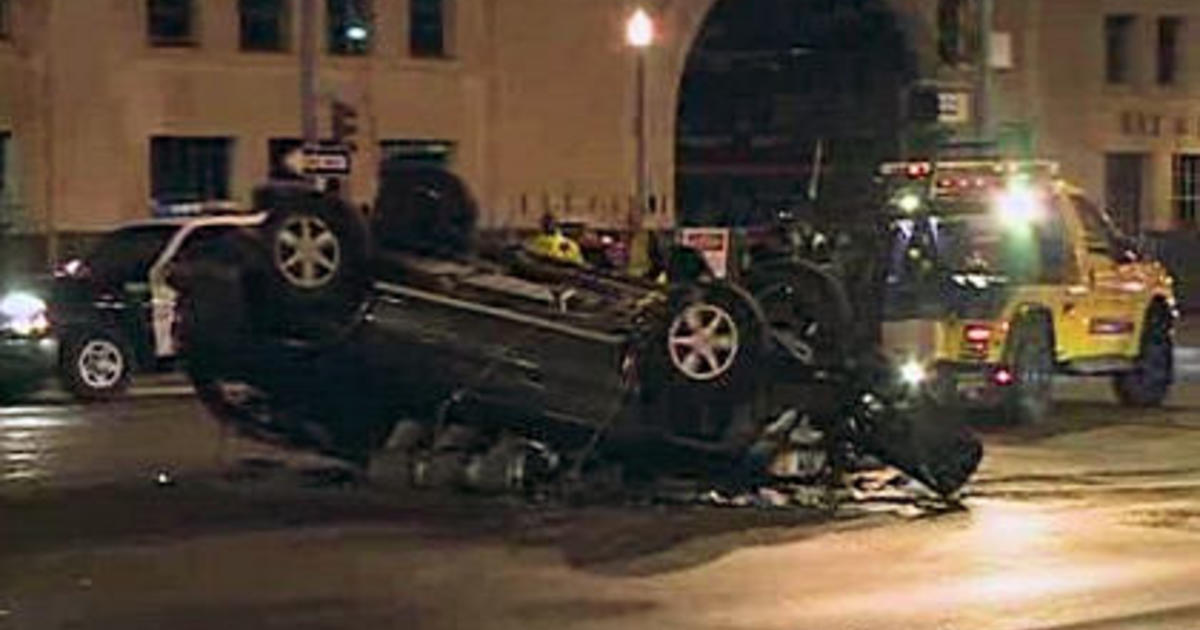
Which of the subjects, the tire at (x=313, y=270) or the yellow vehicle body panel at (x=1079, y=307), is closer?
the tire at (x=313, y=270)

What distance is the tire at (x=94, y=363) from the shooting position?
86.6 ft

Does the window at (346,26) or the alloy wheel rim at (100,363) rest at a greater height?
the window at (346,26)

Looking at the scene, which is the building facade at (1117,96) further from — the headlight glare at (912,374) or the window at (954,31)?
the headlight glare at (912,374)

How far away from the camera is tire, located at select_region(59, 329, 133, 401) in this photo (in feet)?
86.6

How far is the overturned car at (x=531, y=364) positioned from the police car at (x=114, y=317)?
906 centimetres

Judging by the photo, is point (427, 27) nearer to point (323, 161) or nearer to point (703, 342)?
point (323, 161)

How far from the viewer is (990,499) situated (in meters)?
17.5

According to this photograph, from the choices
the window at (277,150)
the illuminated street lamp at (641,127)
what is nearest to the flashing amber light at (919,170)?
the window at (277,150)

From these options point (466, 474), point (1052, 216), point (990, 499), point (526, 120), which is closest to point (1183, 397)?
point (1052, 216)

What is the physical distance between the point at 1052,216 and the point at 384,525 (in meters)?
9.65

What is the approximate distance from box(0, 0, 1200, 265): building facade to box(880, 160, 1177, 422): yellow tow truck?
8.16 m

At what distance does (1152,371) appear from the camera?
2556 centimetres

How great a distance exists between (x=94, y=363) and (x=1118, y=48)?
3326 centimetres

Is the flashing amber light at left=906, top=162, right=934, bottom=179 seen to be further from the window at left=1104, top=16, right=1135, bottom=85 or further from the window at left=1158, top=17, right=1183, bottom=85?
the window at left=1158, top=17, right=1183, bottom=85
